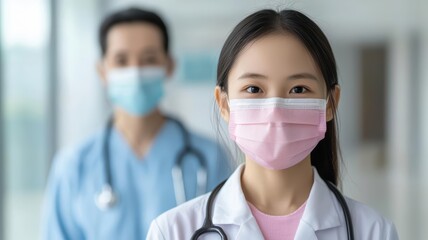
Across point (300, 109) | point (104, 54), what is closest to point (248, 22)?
point (300, 109)

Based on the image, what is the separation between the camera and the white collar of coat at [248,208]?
123 cm

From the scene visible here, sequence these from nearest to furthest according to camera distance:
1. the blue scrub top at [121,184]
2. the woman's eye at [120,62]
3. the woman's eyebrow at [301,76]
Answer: the woman's eyebrow at [301,76] < the blue scrub top at [121,184] < the woman's eye at [120,62]

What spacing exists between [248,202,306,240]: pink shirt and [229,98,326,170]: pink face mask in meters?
0.10

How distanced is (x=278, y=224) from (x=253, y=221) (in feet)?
0.17

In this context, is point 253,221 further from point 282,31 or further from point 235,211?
point 282,31

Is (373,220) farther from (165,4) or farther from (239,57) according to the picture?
(165,4)

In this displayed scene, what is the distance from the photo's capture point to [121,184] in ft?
7.16

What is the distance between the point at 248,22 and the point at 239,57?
75mm

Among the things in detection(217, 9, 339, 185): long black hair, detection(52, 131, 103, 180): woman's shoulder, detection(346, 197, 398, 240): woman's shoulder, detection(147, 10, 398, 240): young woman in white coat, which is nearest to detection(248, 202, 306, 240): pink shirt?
detection(147, 10, 398, 240): young woman in white coat

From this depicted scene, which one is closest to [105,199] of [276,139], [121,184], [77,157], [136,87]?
[121,184]

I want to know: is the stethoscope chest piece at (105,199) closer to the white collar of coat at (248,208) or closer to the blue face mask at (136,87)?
the blue face mask at (136,87)

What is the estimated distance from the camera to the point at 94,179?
2184 mm

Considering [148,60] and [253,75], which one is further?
[148,60]

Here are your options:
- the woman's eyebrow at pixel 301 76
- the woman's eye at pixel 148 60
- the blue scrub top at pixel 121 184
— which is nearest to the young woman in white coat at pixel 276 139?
the woman's eyebrow at pixel 301 76
